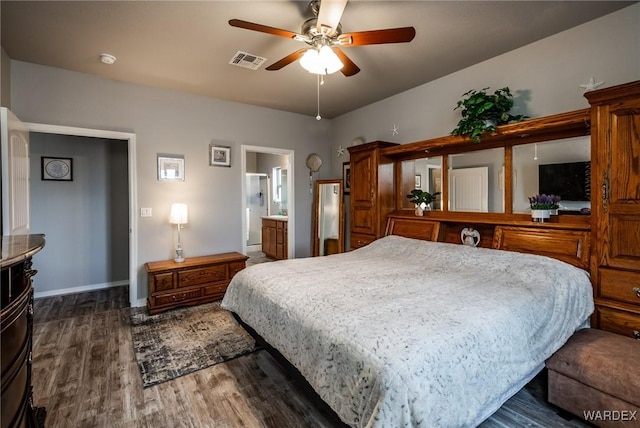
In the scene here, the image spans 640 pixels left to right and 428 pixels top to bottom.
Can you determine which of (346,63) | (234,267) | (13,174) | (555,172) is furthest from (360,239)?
(13,174)

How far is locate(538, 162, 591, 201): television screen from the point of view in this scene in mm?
2424

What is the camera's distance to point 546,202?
253 cm

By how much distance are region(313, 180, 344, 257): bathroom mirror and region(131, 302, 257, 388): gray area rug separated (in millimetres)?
2008

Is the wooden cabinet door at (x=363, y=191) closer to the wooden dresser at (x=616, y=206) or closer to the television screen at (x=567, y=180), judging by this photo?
the television screen at (x=567, y=180)

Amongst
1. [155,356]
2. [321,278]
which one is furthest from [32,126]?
[321,278]

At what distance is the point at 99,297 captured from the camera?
4.18 m

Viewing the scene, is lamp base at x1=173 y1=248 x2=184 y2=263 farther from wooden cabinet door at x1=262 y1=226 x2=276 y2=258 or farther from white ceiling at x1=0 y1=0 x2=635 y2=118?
wooden cabinet door at x1=262 y1=226 x2=276 y2=258

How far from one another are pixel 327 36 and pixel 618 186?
2200 mm

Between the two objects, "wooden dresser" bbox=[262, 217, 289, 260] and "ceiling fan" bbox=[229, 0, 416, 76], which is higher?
"ceiling fan" bbox=[229, 0, 416, 76]

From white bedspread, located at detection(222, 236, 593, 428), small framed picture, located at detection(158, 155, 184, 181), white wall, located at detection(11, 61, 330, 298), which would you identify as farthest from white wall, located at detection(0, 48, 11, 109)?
white bedspread, located at detection(222, 236, 593, 428)

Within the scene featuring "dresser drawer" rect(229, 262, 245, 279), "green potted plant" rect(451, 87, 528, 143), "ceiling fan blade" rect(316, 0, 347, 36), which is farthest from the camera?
"dresser drawer" rect(229, 262, 245, 279)

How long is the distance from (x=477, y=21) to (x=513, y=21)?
294 mm

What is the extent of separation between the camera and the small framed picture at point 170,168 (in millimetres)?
3900

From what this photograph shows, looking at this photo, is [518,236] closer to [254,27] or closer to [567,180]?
[567,180]
